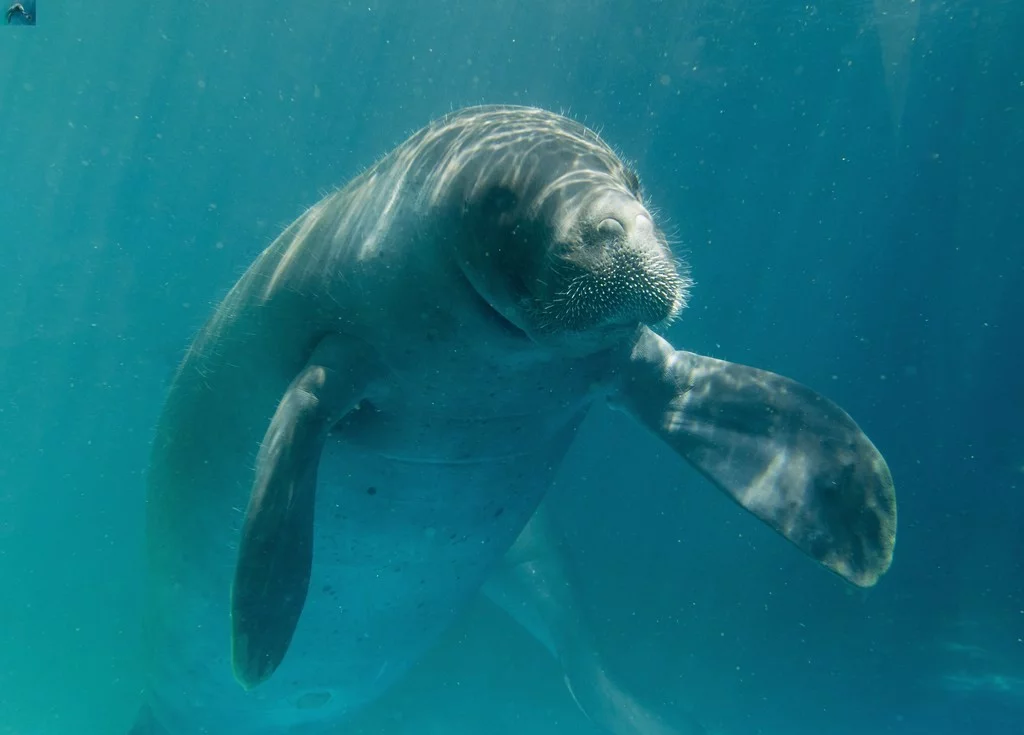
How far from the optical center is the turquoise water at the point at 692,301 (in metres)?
12.6

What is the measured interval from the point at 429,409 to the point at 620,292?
1.37 m

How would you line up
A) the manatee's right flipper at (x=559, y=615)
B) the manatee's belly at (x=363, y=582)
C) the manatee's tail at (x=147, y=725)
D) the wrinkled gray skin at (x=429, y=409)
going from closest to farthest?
the wrinkled gray skin at (x=429, y=409) → the manatee's belly at (x=363, y=582) → the manatee's tail at (x=147, y=725) → the manatee's right flipper at (x=559, y=615)

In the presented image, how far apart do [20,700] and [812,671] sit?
22709 mm

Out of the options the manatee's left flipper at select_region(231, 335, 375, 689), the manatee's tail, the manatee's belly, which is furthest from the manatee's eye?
the manatee's tail

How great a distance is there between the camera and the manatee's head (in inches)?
83.7

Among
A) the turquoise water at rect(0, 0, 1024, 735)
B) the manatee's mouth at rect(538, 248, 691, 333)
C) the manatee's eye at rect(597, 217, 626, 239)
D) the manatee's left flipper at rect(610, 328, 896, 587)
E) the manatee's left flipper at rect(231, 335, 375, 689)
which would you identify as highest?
the manatee's eye at rect(597, 217, 626, 239)

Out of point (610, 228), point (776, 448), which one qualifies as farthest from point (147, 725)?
point (610, 228)

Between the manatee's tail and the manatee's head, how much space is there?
5.89m

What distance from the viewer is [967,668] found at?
12.2 m

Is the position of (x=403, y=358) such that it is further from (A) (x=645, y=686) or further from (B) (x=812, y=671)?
(B) (x=812, y=671)

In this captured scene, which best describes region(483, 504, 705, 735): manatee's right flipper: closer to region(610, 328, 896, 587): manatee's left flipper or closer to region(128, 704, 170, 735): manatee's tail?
region(128, 704, 170, 735): manatee's tail

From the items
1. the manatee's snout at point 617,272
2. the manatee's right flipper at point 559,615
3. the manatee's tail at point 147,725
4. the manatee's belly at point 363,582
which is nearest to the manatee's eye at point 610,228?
the manatee's snout at point 617,272

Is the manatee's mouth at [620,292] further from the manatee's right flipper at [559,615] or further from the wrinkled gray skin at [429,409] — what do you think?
the manatee's right flipper at [559,615]

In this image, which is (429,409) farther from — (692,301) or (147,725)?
(692,301)
